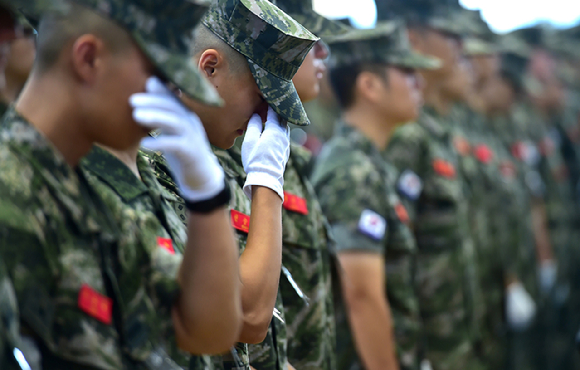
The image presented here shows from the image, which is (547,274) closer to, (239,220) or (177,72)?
(239,220)

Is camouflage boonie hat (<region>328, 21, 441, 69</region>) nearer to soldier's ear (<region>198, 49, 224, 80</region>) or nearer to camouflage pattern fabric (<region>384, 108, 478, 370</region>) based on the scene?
camouflage pattern fabric (<region>384, 108, 478, 370</region>)

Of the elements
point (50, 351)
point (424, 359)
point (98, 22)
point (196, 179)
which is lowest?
point (424, 359)

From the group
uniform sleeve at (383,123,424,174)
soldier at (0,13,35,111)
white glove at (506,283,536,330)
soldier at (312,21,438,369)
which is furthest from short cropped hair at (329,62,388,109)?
white glove at (506,283,536,330)

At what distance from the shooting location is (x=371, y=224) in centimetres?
342

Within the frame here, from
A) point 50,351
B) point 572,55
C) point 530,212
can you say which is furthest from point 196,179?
point 572,55

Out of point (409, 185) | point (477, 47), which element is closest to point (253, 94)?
point (409, 185)

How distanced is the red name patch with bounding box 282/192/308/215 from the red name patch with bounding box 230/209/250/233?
1.30 feet

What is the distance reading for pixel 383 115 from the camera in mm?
3973

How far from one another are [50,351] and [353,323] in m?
2.37

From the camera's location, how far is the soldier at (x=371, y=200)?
3.41 m

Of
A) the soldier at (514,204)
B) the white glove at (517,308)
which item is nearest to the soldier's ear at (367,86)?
the soldier at (514,204)

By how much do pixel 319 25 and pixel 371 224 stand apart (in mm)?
933

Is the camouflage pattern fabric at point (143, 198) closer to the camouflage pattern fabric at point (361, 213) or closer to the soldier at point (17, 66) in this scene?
the soldier at point (17, 66)

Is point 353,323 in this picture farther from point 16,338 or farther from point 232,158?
point 16,338
